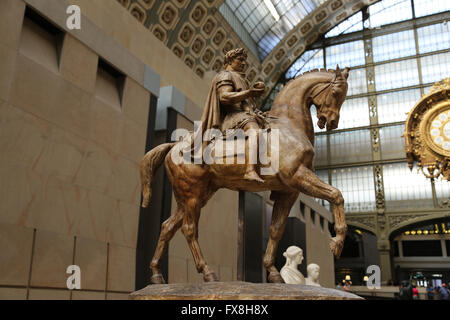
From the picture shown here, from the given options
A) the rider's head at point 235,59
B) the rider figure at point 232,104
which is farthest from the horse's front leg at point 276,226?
the rider's head at point 235,59

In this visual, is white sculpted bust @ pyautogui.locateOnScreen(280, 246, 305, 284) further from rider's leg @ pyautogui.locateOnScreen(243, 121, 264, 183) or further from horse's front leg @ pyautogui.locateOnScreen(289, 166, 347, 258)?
rider's leg @ pyautogui.locateOnScreen(243, 121, 264, 183)

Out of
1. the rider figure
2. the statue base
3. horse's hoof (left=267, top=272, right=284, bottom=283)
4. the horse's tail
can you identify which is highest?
the rider figure

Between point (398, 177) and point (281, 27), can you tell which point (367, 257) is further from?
point (281, 27)

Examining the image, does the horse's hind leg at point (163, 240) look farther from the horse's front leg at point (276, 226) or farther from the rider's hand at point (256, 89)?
the rider's hand at point (256, 89)

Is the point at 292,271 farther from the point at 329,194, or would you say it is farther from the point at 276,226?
the point at 329,194

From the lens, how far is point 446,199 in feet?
77.3

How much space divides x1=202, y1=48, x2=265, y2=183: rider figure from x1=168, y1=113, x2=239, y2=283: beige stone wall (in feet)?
18.6

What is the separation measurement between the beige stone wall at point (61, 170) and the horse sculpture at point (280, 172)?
2.99 meters

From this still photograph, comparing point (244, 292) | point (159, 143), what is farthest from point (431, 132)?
point (244, 292)

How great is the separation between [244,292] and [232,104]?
1991 mm

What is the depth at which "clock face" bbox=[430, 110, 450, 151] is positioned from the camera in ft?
71.7

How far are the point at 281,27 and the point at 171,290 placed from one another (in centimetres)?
2389

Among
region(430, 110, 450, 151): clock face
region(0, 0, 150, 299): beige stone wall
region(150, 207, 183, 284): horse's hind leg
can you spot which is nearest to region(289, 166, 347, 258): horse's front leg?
region(150, 207, 183, 284): horse's hind leg

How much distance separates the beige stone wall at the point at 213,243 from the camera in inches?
381
